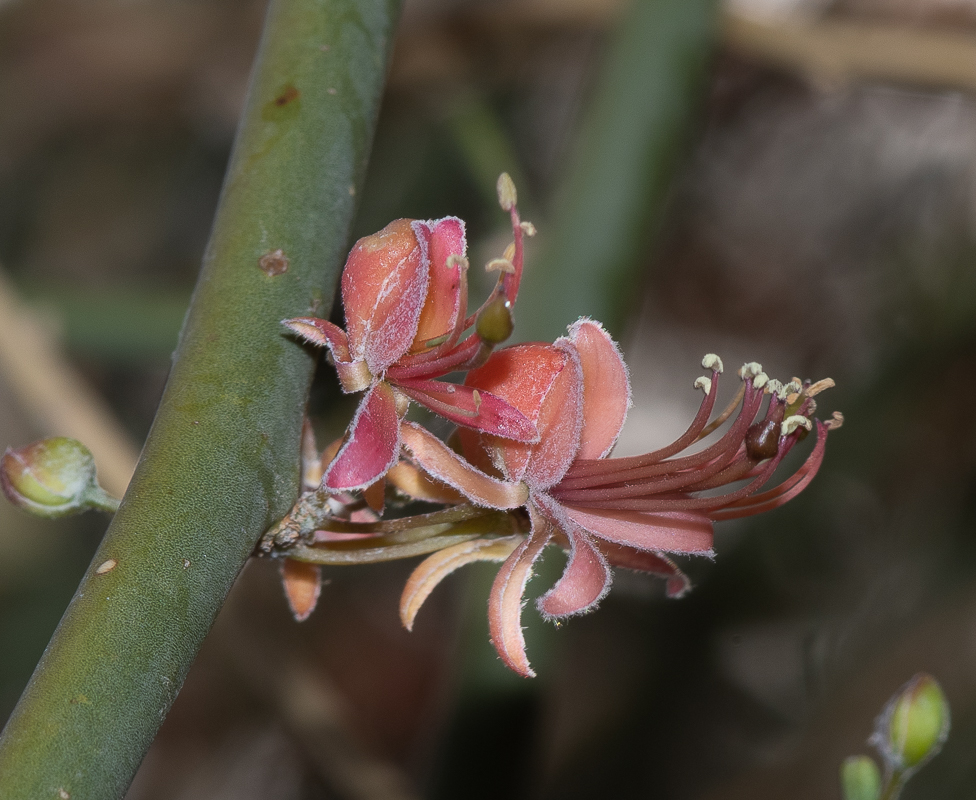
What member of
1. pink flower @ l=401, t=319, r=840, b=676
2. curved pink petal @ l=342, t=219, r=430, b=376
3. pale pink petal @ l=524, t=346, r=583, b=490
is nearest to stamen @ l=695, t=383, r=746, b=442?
pink flower @ l=401, t=319, r=840, b=676

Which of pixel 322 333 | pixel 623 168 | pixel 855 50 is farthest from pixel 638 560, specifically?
pixel 855 50

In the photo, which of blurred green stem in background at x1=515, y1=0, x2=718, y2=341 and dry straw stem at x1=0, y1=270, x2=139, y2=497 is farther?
dry straw stem at x1=0, y1=270, x2=139, y2=497

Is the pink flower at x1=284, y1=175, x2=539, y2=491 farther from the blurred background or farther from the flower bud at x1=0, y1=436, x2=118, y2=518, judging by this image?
the blurred background

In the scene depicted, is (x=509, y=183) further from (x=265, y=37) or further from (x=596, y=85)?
(x=596, y=85)

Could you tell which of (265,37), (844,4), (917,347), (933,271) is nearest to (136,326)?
(265,37)

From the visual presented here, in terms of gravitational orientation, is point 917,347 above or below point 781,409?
above

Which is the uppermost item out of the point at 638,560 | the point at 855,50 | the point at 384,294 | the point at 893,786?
the point at 855,50

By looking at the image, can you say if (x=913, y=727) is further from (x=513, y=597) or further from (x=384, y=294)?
(x=384, y=294)

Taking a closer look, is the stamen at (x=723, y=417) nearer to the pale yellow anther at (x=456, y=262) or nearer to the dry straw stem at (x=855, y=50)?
the pale yellow anther at (x=456, y=262)
